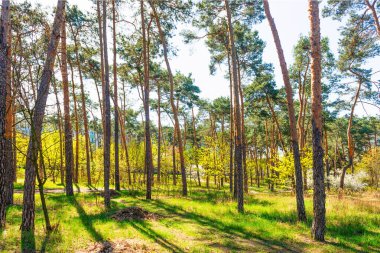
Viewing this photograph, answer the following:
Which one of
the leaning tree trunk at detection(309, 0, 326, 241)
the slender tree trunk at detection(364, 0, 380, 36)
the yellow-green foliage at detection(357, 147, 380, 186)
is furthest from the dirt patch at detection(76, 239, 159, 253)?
the yellow-green foliage at detection(357, 147, 380, 186)

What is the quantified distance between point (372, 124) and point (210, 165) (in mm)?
26630

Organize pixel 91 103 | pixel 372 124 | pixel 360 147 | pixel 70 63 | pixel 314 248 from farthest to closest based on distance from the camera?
pixel 360 147
pixel 372 124
pixel 91 103
pixel 70 63
pixel 314 248

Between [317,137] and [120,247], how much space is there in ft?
19.2

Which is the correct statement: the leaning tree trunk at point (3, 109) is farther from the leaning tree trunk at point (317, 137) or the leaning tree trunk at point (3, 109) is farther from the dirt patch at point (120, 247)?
the leaning tree trunk at point (317, 137)

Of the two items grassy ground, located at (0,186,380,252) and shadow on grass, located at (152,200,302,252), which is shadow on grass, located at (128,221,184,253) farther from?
shadow on grass, located at (152,200,302,252)

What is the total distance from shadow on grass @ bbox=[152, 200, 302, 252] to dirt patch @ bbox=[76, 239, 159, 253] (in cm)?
286

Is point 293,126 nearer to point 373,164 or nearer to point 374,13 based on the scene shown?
point 374,13

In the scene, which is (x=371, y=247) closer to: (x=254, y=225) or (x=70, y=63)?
(x=254, y=225)

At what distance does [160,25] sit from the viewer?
639 inches

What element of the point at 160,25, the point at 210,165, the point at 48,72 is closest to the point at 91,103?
the point at 210,165

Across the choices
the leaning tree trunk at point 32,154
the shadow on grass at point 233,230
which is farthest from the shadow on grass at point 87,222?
the shadow on grass at point 233,230

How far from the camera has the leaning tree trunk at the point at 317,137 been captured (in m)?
7.23

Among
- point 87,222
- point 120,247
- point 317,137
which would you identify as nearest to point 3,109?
point 87,222

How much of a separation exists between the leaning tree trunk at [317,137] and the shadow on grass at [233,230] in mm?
1084
